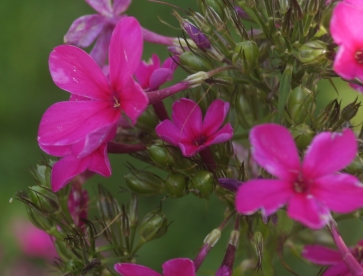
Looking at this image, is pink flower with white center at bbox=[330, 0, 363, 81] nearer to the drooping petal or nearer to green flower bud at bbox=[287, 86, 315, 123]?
green flower bud at bbox=[287, 86, 315, 123]

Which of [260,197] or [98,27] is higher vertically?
[98,27]

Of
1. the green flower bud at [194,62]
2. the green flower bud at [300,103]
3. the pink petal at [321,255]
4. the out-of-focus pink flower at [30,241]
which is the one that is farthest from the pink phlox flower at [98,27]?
the out-of-focus pink flower at [30,241]

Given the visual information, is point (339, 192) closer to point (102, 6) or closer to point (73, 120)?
point (73, 120)

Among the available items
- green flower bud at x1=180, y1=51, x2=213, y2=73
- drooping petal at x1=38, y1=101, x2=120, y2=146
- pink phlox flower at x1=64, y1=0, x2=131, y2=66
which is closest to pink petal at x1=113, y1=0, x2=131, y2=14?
pink phlox flower at x1=64, y1=0, x2=131, y2=66

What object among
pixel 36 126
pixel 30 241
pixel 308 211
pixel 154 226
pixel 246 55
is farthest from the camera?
pixel 36 126

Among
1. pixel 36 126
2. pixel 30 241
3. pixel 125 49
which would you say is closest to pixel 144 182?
pixel 125 49

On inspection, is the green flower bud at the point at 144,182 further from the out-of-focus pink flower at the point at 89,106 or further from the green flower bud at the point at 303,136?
the green flower bud at the point at 303,136
